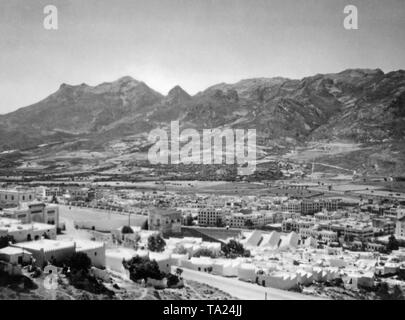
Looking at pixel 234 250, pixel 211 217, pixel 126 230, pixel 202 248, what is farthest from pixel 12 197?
pixel 211 217

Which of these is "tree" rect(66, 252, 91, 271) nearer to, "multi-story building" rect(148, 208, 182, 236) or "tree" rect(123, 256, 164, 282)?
"tree" rect(123, 256, 164, 282)

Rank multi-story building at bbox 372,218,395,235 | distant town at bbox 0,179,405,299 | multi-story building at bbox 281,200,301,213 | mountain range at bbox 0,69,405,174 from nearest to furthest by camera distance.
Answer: distant town at bbox 0,179,405,299, multi-story building at bbox 372,218,395,235, multi-story building at bbox 281,200,301,213, mountain range at bbox 0,69,405,174

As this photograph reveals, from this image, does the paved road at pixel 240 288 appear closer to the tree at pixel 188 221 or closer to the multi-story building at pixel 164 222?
the multi-story building at pixel 164 222

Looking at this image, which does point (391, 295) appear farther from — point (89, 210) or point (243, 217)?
point (89, 210)

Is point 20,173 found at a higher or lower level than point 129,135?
lower

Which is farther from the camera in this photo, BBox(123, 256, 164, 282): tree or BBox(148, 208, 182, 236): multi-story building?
BBox(148, 208, 182, 236): multi-story building

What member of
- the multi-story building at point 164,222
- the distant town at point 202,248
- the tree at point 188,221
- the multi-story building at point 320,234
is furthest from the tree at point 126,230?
the multi-story building at point 320,234

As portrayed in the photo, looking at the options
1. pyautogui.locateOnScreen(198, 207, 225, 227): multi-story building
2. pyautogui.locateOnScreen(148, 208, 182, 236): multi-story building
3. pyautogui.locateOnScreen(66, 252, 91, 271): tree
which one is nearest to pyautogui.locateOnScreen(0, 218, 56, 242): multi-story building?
pyautogui.locateOnScreen(66, 252, 91, 271): tree
